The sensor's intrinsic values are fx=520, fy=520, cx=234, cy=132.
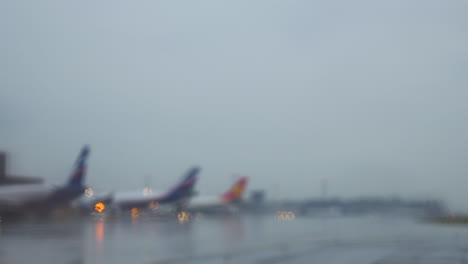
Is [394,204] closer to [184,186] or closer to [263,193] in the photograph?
[263,193]

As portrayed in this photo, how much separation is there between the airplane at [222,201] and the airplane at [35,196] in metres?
23.0

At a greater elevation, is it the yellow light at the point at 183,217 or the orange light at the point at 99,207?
the orange light at the point at 99,207

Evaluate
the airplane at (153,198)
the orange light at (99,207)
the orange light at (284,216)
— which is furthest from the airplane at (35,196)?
the orange light at (284,216)

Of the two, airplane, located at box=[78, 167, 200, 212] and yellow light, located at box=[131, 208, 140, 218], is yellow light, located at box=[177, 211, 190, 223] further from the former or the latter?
yellow light, located at box=[131, 208, 140, 218]

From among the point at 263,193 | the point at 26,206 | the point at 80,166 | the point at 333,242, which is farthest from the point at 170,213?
the point at 333,242

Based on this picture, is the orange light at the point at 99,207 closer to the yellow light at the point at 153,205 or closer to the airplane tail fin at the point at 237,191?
the yellow light at the point at 153,205

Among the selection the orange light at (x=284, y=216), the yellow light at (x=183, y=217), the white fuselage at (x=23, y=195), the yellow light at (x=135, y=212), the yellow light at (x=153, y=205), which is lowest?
Result: the orange light at (x=284, y=216)

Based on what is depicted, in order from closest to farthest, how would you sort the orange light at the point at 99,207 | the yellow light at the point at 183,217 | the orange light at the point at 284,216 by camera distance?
1. the yellow light at the point at 183,217
2. the orange light at the point at 284,216
3. the orange light at the point at 99,207

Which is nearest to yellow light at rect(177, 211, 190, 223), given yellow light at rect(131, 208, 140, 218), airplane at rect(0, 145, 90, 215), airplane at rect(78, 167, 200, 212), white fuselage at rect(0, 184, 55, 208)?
airplane at rect(78, 167, 200, 212)

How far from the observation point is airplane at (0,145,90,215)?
41.8 meters

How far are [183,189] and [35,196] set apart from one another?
21.6 m

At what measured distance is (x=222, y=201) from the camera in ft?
230

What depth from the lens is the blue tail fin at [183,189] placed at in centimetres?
6247

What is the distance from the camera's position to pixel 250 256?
659 inches
